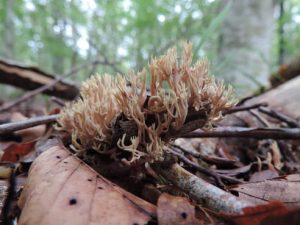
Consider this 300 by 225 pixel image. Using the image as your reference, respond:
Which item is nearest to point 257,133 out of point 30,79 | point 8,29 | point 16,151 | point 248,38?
point 16,151

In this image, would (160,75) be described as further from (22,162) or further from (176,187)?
(22,162)

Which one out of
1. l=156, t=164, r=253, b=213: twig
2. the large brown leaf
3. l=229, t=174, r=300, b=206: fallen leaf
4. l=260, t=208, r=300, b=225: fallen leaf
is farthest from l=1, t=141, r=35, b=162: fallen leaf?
l=260, t=208, r=300, b=225: fallen leaf

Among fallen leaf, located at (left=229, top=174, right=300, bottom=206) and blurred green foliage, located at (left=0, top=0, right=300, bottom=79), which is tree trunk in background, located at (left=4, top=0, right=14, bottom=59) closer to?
blurred green foliage, located at (left=0, top=0, right=300, bottom=79)

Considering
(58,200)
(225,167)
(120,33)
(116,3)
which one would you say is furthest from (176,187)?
(120,33)

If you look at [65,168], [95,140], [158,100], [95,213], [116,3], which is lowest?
[95,213]

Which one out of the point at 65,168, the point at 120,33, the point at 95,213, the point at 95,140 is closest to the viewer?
the point at 95,213

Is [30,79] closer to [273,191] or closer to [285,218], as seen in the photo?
[273,191]

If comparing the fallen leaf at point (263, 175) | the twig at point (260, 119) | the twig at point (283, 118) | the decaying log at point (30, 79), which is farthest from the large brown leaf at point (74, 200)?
the decaying log at point (30, 79)

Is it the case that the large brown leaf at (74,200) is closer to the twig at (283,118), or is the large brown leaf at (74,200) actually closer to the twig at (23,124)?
the twig at (23,124)
